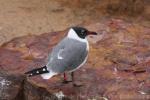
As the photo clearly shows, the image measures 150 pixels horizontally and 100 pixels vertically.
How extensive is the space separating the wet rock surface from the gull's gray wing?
0.32 meters

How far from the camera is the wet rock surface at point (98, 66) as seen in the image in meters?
4.06

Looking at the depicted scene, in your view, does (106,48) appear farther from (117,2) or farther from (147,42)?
(117,2)

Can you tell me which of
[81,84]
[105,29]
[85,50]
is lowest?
[81,84]

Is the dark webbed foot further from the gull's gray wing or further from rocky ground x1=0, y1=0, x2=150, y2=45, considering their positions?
rocky ground x1=0, y1=0, x2=150, y2=45

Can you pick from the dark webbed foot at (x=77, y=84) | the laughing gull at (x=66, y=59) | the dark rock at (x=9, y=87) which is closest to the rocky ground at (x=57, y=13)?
the dark rock at (x=9, y=87)

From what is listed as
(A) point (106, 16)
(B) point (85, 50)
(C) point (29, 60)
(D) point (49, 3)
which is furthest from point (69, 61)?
(D) point (49, 3)

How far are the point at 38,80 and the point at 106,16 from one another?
10.0 ft

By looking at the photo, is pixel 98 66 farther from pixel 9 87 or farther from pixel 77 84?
pixel 9 87

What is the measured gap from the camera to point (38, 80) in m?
4.23

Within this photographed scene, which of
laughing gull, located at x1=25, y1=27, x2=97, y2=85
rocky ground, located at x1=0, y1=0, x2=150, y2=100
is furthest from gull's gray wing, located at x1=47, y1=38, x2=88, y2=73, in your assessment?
rocky ground, located at x1=0, y1=0, x2=150, y2=100

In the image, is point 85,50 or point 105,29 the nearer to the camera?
point 85,50

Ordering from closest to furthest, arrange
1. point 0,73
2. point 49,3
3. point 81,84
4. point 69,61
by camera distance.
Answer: point 69,61 → point 81,84 → point 0,73 → point 49,3

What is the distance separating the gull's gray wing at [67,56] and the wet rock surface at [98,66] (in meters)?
0.32

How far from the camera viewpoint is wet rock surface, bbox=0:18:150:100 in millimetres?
4062
